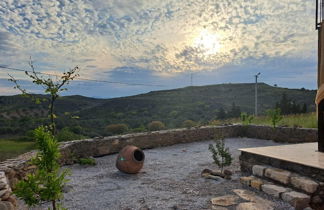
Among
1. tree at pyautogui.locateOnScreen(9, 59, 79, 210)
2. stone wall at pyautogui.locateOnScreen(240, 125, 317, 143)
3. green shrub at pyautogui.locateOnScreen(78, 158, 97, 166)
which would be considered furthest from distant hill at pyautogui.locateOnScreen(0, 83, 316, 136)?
stone wall at pyautogui.locateOnScreen(240, 125, 317, 143)

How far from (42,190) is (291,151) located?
4.88m

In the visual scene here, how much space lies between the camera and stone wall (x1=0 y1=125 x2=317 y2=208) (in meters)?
4.89

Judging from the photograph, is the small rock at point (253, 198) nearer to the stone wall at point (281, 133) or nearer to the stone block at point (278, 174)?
the stone block at point (278, 174)

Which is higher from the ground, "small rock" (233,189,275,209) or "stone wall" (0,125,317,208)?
"stone wall" (0,125,317,208)

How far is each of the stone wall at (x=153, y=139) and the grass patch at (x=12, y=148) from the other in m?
0.64

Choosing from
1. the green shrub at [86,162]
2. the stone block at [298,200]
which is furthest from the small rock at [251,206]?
the green shrub at [86,162]

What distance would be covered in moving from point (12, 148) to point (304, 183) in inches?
298

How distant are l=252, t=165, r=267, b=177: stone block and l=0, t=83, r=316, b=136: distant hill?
3.90 m

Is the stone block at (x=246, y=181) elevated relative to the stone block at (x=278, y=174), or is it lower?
lower

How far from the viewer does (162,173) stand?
5707mm

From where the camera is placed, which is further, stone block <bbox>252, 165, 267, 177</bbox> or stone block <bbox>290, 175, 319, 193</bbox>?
stone block <bbox>252, 165, 267, 177</bbox>

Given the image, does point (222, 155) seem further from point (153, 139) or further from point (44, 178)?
point (153, 139)

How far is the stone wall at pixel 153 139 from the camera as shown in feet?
16.0

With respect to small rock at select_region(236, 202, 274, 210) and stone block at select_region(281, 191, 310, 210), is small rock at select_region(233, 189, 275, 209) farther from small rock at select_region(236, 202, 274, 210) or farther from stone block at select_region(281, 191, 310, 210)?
stone block at select_region(281, 191, 310, 210)
